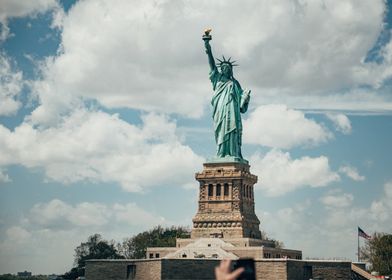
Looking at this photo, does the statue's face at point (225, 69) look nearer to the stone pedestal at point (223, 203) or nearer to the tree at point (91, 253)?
the stone pedestal at point (223, 203)

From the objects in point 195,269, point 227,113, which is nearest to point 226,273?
point 195,269

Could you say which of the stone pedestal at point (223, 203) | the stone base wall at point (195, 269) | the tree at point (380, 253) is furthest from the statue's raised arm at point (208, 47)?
the tree at point (380, 253)

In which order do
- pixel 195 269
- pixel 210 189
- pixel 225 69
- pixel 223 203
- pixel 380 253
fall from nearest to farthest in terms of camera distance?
1. pixel 195 269
2. pixel 223 203
3. pixel 210 189
4. pixel 225 69
5. pixel 380 253

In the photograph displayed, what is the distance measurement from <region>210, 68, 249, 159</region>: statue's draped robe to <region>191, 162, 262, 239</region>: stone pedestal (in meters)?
2.10

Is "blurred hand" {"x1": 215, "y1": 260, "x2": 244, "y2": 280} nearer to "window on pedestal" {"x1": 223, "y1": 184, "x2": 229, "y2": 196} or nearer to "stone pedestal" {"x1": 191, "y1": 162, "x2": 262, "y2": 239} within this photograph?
"stone pedestal" {"x1": 191, "y1": 162, "x2": 262, "y2": 239}

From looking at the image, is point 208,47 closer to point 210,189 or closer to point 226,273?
point 210,189

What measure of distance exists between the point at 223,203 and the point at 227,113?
9.75m

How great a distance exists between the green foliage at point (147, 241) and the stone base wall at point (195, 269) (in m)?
30.9

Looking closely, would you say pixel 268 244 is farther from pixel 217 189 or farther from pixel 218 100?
pixel 218 100

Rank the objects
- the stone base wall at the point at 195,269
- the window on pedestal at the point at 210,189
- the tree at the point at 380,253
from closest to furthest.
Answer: the stone base wall at the point at 195,269 → the window on pedestal at the point at 210,189 → the tree at the point at 380,253

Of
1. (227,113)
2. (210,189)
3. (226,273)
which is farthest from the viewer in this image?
(227,113)

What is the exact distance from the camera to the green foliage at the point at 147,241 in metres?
95.7

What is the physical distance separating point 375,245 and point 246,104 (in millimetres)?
28714

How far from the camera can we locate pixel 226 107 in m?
70.4
